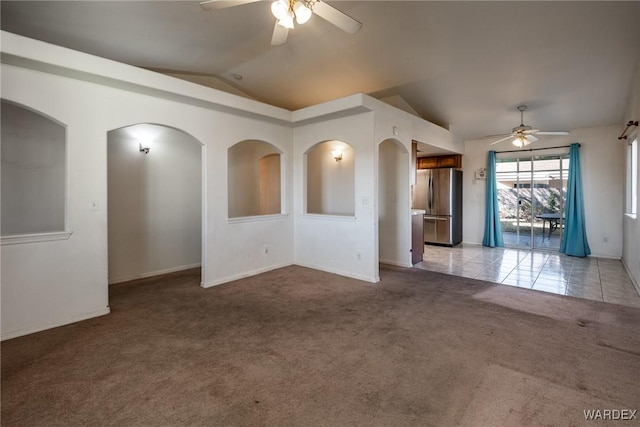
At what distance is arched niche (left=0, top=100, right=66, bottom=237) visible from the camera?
3533 millimetres

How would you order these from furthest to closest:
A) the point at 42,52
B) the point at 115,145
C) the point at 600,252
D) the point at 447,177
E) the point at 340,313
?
the point at 447,177, the point at 600,252, the point at 115,145, the point at 340,313, the point at 42,52

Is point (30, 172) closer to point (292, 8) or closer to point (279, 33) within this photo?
point (279, 33)

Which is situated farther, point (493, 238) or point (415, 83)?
point (493, 238)

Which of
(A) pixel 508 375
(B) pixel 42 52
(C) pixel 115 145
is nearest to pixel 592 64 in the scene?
(A) pixel 508 375

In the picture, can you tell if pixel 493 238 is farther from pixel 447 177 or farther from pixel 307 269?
pixel 307 269

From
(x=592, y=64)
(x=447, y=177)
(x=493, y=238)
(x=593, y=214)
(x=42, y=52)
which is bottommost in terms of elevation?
(x=493, y=238)

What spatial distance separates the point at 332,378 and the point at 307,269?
3.10 metres

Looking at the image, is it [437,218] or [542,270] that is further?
[437,218]

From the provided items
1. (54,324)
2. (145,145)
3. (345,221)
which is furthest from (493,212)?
(54,324)

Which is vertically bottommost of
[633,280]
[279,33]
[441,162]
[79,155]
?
[633,280]

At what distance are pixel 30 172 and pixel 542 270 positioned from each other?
769cm

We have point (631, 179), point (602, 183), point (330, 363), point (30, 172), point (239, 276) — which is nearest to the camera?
point (330, 363)

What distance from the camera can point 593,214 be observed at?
20.6 ft

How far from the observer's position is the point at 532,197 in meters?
7.22
